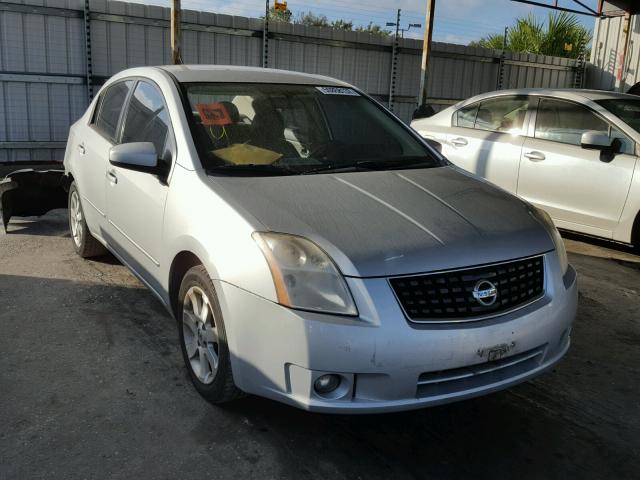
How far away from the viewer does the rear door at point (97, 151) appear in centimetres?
437

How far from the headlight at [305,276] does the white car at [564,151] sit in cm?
322

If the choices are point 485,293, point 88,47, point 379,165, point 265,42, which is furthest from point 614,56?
point 485,293

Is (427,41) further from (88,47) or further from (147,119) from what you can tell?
(147,119)

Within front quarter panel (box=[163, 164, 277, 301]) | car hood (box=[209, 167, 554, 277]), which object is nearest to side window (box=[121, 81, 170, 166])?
front quarter panel (box=[163, 164, 277, 301])

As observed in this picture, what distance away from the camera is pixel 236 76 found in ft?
13.1

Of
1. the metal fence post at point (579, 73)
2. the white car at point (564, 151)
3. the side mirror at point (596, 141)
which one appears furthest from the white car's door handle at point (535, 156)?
the metal fence post at point (579, 73)

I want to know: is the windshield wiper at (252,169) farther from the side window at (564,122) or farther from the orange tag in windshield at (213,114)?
the side window at (564,122)

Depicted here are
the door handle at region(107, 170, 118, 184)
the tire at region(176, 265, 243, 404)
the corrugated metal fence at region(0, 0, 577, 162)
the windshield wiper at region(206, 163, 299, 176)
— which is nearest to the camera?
the tire at region(176, 265, 243, 404)

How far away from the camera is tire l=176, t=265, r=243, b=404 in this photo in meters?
2.84

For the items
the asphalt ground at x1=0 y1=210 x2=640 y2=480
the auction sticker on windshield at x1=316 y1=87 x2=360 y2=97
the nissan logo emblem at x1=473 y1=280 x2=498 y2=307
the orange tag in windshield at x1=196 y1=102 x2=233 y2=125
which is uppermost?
the auction sticker on windshield at x1=316 y1=87 x2=360 y2=97

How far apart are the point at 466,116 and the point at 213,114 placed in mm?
4335

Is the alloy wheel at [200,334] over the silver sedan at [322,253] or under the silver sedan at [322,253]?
under

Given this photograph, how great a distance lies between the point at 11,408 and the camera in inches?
119

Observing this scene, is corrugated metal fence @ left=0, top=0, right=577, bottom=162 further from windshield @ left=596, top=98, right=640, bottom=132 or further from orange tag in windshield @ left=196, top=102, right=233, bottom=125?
orange tag in windshield @ left=196, top=102, right=233, bottom=125
